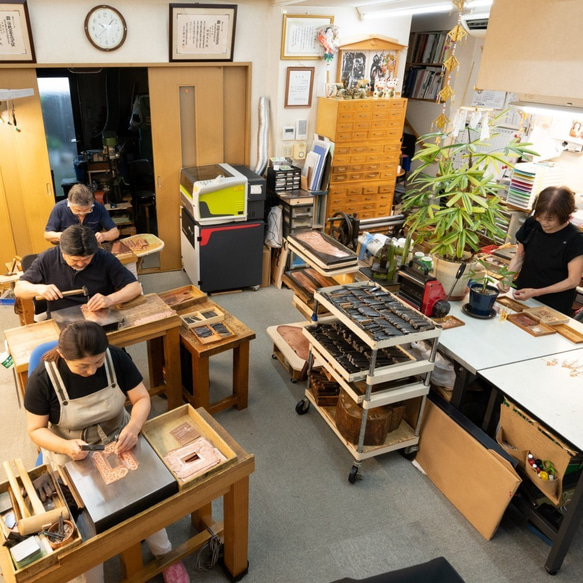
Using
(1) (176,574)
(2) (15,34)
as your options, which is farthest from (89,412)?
(2) (15,34)

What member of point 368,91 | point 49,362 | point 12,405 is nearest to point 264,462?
point 49,362

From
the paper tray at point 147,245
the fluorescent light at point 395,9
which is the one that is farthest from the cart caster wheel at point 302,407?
the fluorescent light at point 395,9

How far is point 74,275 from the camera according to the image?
9.25 feet

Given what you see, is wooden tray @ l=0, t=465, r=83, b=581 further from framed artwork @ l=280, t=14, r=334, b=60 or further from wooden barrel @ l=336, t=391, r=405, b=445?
framed artwork @ l=280, t=14, r=334, b=60

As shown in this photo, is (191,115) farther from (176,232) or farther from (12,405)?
(12,405)

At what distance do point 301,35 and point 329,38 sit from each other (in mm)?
266

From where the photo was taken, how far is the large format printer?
459 centimetres

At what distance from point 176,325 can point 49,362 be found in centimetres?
107

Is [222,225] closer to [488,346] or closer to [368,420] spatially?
[368,420]

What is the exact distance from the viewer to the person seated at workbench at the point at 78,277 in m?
2.66

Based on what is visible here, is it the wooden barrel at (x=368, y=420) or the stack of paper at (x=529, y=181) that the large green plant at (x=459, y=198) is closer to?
the wooden barrel at (x=368, y=420)

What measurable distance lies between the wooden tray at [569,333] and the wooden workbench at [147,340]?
227 cm

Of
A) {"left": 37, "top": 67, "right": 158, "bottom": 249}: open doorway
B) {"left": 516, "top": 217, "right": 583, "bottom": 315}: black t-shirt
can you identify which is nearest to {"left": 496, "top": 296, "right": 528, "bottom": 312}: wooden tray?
{"left": 516, "top": 217, "right": 583, "bottom": 315}: black t-shirt

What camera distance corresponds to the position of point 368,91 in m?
5.12
